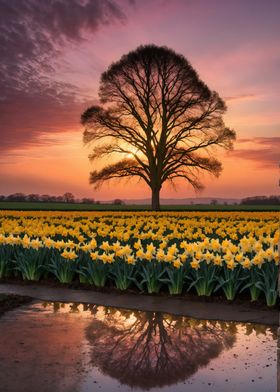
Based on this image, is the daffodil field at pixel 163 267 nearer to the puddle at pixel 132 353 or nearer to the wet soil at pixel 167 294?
the wet soil at pixel 167 294

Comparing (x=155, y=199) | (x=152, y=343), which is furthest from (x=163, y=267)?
(x=155, y=199)

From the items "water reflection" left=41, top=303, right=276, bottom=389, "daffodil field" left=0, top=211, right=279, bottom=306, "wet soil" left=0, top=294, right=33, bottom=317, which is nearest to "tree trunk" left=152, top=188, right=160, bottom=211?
"daffodil field" left=0, top=211, right=279, bottom=306

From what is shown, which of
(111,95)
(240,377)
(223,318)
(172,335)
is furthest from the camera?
(111,95)

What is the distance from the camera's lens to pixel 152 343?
5.55 m

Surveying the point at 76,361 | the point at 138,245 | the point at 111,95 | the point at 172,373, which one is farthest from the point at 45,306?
the point at 111,95

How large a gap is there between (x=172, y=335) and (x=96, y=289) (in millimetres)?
3213

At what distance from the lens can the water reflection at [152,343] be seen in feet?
15.4

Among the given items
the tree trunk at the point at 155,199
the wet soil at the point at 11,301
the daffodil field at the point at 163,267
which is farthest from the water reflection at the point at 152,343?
the tree trunk at the point at 155,199

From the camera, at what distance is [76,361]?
4.95 metres

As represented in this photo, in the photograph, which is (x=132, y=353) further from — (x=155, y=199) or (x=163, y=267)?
(x=155, y=199)

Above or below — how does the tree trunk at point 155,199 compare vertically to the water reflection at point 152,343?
above

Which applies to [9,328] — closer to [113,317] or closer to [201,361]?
[113,317]

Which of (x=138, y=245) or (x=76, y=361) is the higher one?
(x=138, y=245)

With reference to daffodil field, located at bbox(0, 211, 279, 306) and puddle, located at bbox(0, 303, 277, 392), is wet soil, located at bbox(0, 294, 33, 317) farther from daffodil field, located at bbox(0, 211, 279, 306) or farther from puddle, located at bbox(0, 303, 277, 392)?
daffodil field, located at bbox(0, 211, 279, 306)
